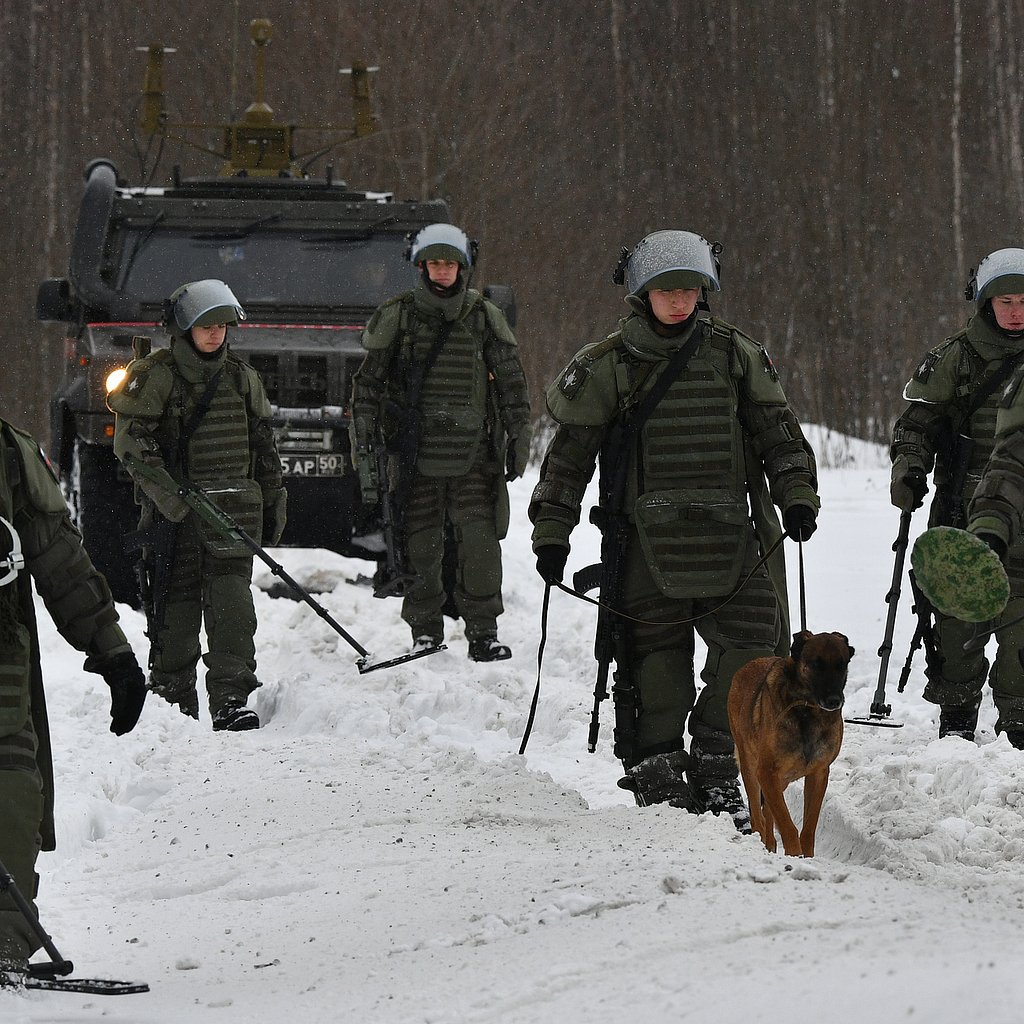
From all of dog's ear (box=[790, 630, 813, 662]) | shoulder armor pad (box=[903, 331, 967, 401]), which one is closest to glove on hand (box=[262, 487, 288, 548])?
shoulder armor pad (box=[903, 331, 967, 401])

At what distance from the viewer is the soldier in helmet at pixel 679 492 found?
18.4 feet

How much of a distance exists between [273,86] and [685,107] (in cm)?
590

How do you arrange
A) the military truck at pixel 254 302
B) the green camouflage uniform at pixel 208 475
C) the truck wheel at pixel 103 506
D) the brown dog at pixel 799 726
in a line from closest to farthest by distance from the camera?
the brown dog at pixel 799 726 → the green camouflage uniform at pixel 208 475 → the truck wheel at pixel 103 506 → the military truck at pixel 254 302

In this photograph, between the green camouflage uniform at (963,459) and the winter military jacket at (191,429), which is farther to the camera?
the winter military jacket at (191,429)

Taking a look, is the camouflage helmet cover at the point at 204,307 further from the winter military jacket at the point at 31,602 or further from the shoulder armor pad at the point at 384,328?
the winter military jacket at the point at 31,602

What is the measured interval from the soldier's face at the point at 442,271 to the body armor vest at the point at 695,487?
313 centimetres

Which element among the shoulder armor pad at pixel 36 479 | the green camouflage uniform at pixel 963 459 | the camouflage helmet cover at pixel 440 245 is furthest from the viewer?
the camouflage helmet cover at pixel 440 245

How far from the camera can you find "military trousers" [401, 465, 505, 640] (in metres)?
8.84

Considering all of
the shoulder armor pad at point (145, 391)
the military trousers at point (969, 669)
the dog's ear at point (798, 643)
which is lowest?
the military trousers at point (969, 669)

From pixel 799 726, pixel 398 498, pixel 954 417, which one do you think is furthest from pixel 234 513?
pixel 799 726

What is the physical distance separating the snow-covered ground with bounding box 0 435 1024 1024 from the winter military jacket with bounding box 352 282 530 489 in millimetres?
1035

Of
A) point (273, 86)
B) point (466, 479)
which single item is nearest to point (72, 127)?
point (273, 86)

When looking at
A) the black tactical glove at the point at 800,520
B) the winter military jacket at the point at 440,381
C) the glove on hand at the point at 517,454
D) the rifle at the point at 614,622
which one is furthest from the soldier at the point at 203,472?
the black tactical glove at the point at 800,520

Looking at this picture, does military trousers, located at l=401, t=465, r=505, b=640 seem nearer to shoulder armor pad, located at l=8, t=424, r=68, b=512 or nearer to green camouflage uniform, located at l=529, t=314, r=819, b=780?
green camouflage uniform, located at l=529, t=314, r=819, b=780
